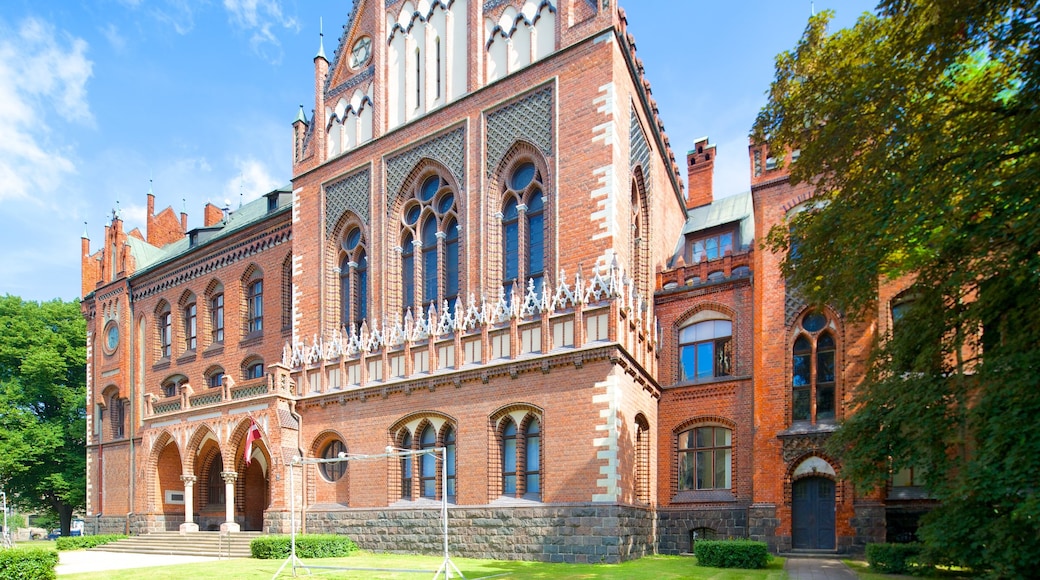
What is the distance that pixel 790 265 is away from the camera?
15188 millimetres

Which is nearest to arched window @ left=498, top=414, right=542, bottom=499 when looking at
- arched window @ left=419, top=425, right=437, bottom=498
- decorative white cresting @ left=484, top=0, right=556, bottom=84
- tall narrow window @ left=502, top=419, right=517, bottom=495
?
tall narrow window @ left=502, top=419, right=517, bottom=495

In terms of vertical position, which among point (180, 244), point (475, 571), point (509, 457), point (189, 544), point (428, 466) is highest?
point (180, 244)

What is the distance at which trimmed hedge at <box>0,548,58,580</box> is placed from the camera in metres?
14.0

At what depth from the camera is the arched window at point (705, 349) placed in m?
22.0

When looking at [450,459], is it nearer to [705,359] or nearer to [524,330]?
[524,330]

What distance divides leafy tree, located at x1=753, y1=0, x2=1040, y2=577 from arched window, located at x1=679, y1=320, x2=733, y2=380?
6.64 metres

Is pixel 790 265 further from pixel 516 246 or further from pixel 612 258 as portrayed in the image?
pixel 516 246

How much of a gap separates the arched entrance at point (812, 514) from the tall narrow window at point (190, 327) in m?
25.9

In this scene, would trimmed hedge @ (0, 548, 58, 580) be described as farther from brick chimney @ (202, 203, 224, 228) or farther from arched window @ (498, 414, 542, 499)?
brick chimney @ (202, 203, 224, 228)

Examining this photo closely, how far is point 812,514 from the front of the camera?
19625 millimetres

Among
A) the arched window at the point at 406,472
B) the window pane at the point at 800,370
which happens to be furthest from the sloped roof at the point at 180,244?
the window pane at the point at 800,370

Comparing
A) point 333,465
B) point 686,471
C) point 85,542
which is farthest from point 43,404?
point 686,471

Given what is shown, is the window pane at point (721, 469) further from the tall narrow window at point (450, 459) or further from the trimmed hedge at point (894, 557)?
the tall narrow window at point (450, 459)

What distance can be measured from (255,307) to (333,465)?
989 cm
